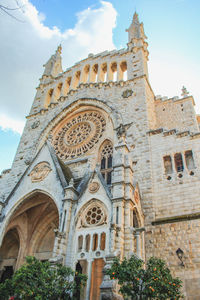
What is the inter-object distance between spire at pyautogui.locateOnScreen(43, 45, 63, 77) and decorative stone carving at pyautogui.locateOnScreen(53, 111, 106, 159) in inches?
342

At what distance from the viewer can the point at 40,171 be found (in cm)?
1417

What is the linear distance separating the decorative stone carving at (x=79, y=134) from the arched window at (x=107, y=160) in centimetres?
103

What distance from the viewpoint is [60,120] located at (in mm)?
21109

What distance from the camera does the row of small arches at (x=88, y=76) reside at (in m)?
22.3

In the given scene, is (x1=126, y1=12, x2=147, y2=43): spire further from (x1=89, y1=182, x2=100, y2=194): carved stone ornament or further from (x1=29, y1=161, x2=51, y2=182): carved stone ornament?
(x1=89, y1=182, x2=100, y2=194): carved stone ornament

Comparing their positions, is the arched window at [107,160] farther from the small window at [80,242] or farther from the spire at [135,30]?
the spire at [135,30]

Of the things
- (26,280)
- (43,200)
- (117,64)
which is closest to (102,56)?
(117,64)

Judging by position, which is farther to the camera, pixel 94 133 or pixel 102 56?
pixel 102 56

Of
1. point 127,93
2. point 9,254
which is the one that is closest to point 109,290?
point 9,254

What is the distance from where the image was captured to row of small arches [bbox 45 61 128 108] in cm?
2233

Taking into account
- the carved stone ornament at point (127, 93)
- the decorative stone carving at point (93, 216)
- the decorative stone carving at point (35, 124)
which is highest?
the carved stone ornament at point (127, 93)

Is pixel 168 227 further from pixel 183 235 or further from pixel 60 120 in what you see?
pixel 60 120

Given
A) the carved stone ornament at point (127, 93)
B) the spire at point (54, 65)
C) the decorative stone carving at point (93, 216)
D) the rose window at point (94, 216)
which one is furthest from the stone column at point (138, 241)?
the spire at point (54, 65)

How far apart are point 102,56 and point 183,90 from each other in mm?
8709
